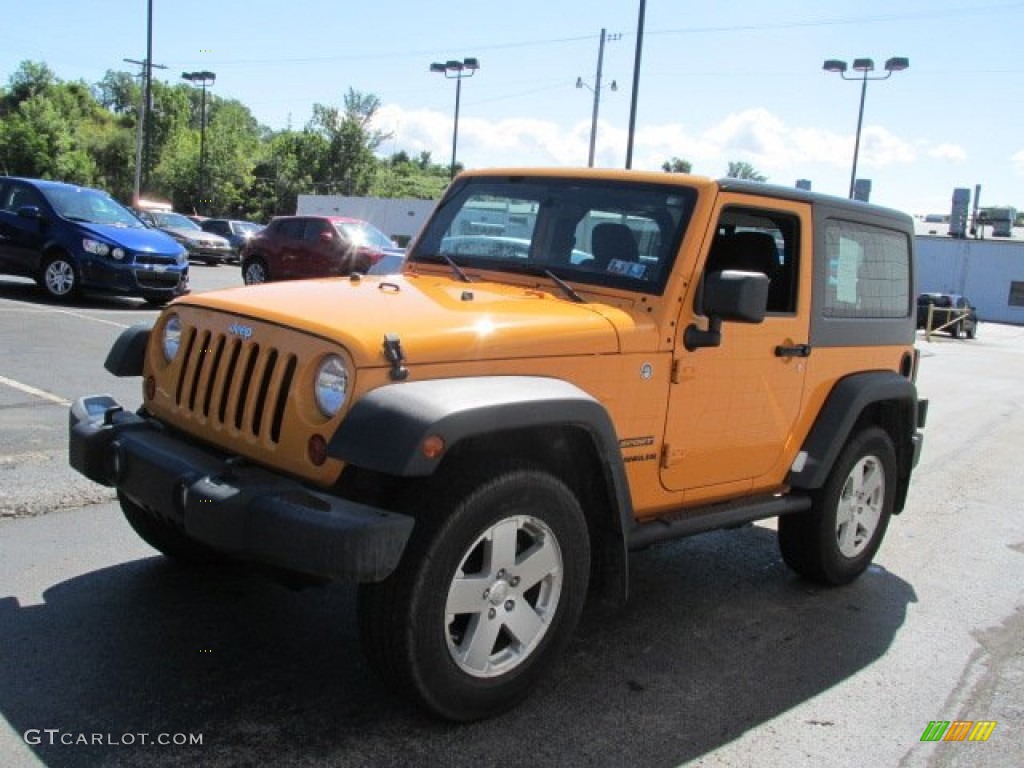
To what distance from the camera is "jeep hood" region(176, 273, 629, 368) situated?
121 inches

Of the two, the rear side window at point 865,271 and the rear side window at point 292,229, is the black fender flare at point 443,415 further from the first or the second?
the rear side window at point 292,229

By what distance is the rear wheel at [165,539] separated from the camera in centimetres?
415

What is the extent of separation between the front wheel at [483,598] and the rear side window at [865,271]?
6.93ft

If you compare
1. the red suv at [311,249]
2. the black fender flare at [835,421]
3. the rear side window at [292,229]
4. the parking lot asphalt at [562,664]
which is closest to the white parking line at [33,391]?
the parking lot asphalt at [562,664]

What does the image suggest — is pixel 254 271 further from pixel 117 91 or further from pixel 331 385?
pixel 117 91

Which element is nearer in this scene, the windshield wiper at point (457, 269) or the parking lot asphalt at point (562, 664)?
the parking lot asphalt at point (562, 664)

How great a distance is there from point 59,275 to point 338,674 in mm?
11600

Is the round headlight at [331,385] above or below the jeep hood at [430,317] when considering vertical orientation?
below

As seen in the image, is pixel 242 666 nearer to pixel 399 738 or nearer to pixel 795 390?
pixel 399 738

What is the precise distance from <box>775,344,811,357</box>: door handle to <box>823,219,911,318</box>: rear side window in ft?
0.89

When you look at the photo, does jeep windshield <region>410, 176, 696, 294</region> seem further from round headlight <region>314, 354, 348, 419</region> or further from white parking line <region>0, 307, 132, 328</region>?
white parking line <region>0, 307, 132, 328</region>

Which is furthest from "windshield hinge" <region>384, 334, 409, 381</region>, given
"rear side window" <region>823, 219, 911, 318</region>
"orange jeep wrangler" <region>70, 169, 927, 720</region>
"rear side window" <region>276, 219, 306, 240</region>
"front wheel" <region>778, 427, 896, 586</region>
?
"rear side window" <region>276, 219, 306, 240</region>

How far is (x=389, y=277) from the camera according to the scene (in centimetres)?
434

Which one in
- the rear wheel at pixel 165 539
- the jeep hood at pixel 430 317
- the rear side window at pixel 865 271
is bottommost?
the rear wheel at pixel 165 539
